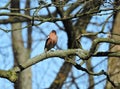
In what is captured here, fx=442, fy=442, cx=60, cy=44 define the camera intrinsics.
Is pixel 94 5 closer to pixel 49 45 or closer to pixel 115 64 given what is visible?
pixel 49 45

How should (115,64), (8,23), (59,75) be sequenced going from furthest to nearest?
(59,75), (8,23), (115,64)

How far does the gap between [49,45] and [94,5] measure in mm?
980

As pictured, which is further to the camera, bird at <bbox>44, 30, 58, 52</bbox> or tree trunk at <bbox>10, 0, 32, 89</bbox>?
tree trunk at <bbox>10, 0, 32, 89</bbox>

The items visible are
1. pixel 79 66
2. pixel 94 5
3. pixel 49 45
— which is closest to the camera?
pixel 79 66

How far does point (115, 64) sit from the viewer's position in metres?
7.86

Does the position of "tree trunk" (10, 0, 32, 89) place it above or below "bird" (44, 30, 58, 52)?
below

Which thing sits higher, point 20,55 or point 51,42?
point 51,42

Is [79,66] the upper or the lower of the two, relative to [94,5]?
lower

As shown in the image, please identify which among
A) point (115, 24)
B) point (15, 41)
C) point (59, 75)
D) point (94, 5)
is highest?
point (94, 5)

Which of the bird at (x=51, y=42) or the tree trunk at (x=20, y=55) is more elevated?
the bird at (x=51, y=42)

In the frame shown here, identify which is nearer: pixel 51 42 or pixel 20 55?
pixel 51 42

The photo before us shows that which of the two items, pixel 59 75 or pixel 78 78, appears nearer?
pixel 59 75

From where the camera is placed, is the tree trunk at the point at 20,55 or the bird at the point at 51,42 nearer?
the bird at the point at 51,42

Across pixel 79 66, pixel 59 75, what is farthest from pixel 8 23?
pixel 79 66
